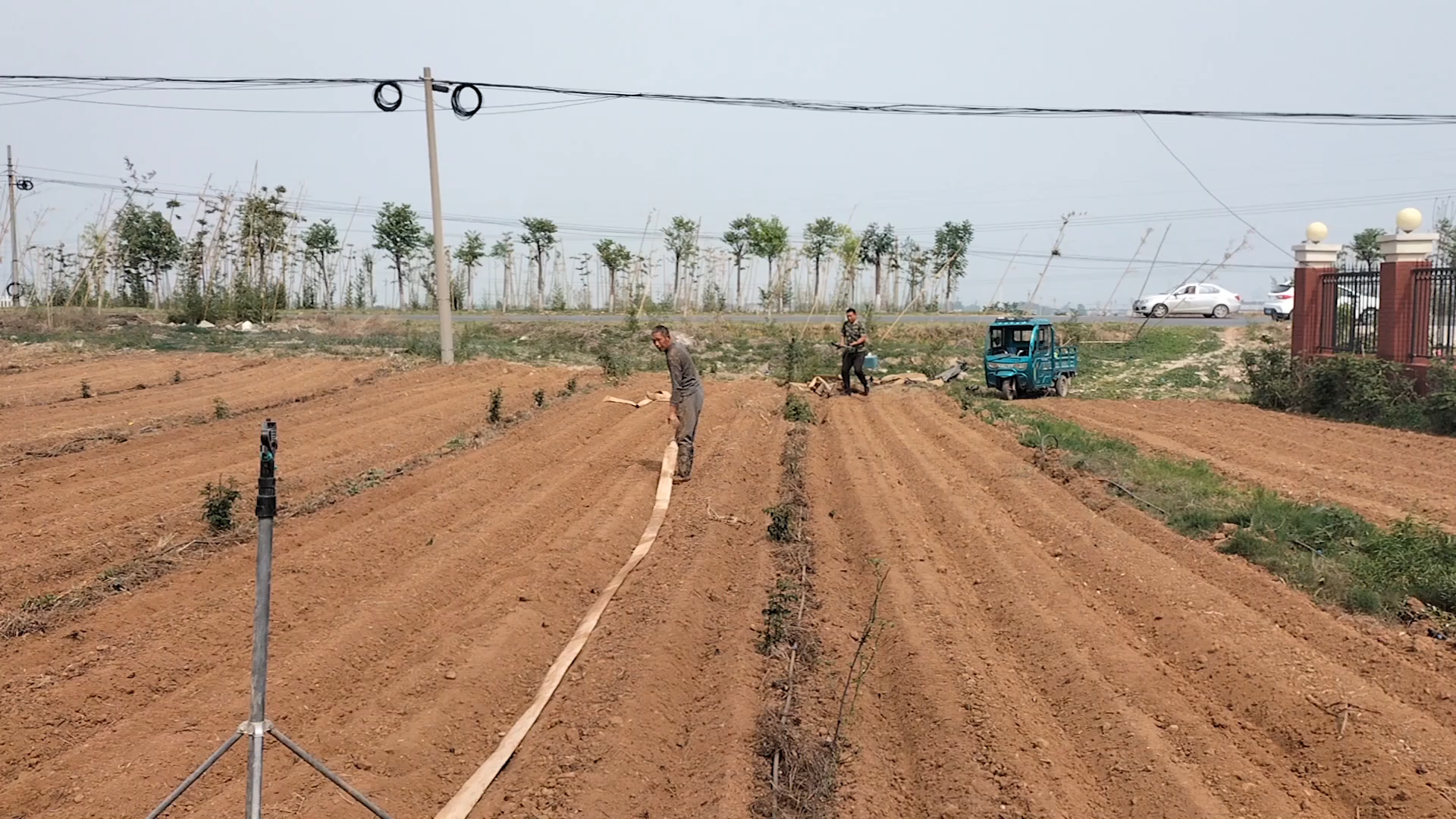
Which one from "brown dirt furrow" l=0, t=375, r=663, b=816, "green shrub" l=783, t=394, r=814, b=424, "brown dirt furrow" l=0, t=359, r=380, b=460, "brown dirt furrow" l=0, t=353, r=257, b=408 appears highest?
"brown dirt furrow" l=0, t=353, r=257, b=408

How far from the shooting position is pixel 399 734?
486 centimetres

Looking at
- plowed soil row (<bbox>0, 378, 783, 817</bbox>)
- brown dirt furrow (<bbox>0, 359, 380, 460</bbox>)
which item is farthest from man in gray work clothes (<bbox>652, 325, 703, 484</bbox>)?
brown dirt furrow (<bbox>0, 359, 380, 460</bbox>)

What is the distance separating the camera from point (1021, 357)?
19859 mm

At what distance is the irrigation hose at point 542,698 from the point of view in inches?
168

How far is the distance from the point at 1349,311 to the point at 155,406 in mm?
18645

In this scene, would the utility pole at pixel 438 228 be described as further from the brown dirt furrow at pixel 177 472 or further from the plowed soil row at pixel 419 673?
the plowed soil row at pixel 419 673

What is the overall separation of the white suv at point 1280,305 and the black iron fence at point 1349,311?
1849cm

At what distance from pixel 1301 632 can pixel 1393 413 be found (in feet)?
37.0

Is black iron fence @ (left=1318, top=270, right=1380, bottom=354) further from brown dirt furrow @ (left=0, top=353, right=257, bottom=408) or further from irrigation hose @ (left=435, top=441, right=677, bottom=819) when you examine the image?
brown dirt furrow @ (left=0, top=353, right=257, bottom=408)

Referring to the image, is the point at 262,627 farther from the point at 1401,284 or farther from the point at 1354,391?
the point at 1401,284

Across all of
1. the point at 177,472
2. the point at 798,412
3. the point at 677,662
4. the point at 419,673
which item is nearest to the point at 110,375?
the point at 177,472

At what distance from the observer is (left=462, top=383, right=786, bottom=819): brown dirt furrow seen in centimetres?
442

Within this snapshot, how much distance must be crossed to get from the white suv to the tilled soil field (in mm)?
30049

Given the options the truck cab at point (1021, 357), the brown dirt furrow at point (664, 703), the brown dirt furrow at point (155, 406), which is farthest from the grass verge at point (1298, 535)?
the brown dirt furrow at point (155, 406)
